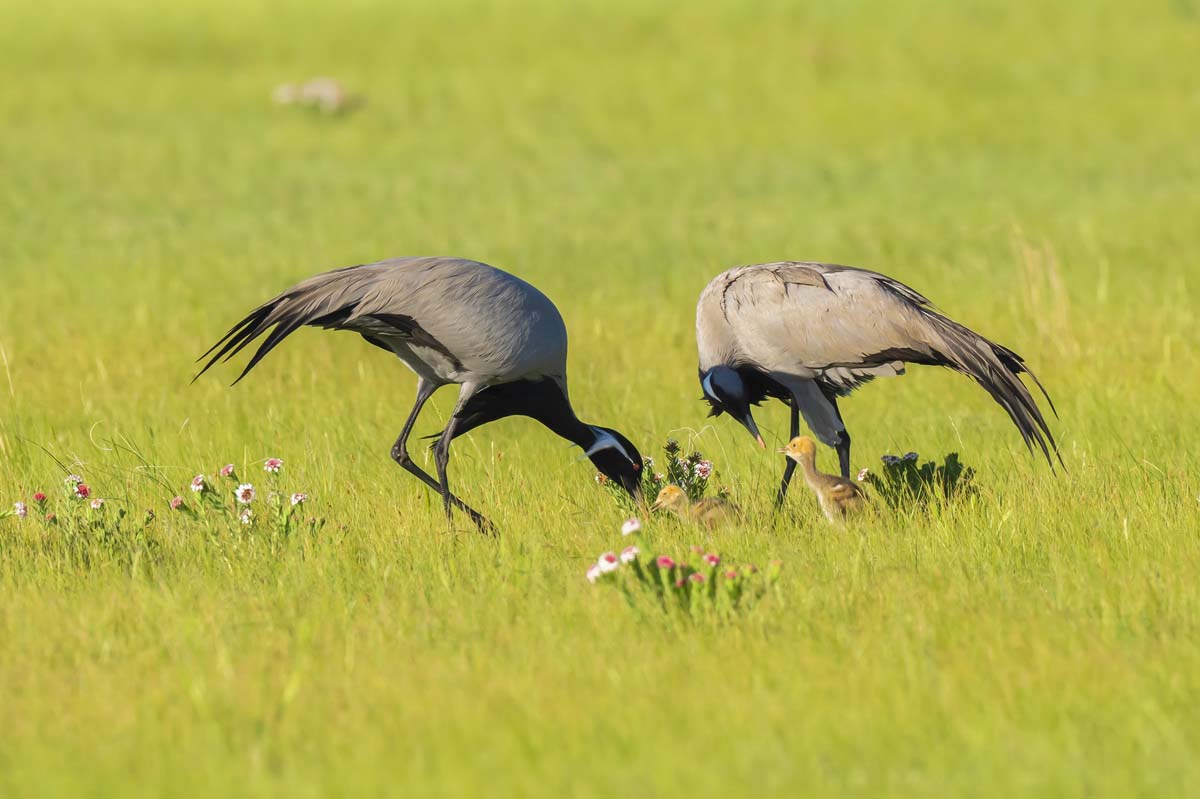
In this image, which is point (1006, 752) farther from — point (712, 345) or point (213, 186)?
point (213, 186)

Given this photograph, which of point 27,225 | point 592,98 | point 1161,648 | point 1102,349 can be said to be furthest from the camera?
point 592,98

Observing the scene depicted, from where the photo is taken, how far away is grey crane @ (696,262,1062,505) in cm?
731

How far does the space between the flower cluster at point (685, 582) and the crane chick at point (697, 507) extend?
1128mm

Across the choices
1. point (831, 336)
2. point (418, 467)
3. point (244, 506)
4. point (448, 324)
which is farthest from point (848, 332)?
point (244, 506)

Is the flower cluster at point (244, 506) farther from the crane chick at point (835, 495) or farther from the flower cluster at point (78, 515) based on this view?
the crane chick at point (835, 495)

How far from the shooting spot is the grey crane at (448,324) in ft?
23.6

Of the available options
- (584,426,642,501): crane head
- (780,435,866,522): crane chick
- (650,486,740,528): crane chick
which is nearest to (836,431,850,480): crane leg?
(780,435,866,522): crane chick

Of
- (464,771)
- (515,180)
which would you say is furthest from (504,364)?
(515,180)

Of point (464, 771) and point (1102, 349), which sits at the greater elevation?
point (1102, 349)

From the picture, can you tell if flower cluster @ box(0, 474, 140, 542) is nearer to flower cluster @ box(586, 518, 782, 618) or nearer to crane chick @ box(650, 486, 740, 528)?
flower cluster @ box(586, 518, 782, 618)

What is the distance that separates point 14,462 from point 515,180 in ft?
43.7

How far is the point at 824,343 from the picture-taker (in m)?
7.58

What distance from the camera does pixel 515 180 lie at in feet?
68.7

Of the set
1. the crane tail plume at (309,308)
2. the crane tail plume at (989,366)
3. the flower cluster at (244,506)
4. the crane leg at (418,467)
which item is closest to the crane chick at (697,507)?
the crane leg at (418,467)
